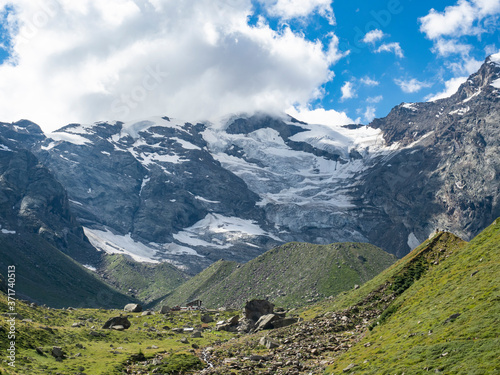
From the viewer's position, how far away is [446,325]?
44.7 meters

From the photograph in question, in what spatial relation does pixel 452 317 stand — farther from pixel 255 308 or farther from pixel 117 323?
pixel 117 323

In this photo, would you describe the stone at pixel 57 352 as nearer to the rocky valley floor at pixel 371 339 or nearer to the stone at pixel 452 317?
the rocky valley floor at pixel 371 339

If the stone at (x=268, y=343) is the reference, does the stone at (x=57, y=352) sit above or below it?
above

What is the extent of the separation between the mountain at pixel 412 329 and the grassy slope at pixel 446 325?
0.10 meters

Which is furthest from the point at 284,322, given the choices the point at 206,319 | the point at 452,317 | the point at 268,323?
the point at 452,317

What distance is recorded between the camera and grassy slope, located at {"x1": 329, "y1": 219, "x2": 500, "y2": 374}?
36.7 meters

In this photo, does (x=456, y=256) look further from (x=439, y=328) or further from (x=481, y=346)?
(x=481, y=346)

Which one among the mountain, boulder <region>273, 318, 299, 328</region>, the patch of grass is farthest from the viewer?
boulder <region>273, 318, 299, 328</region>

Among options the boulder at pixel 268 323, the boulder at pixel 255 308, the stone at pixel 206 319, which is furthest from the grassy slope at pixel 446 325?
the stone at pixel 206 319

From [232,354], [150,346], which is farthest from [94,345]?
[232,354]

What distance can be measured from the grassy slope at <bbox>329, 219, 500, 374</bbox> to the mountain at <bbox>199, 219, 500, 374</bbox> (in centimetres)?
10

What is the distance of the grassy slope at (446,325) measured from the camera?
36.7m

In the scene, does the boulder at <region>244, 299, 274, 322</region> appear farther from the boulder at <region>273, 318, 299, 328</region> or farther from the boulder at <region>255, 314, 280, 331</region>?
the boulder at <region>273, 318, 299, 328</region>

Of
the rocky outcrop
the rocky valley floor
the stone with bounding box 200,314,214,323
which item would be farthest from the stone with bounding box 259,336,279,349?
the stone with bounding box 200,314,214,323
